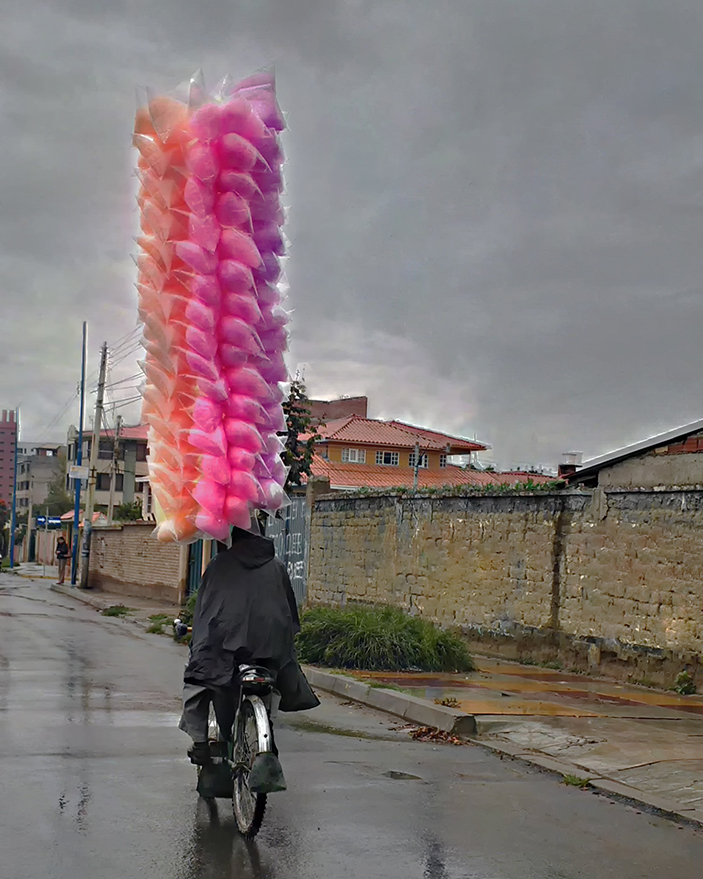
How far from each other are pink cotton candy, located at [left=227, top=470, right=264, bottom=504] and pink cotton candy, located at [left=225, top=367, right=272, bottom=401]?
0.49 m

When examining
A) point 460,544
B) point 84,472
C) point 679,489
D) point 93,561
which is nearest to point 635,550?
point 679,489

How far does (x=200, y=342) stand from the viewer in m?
5.98

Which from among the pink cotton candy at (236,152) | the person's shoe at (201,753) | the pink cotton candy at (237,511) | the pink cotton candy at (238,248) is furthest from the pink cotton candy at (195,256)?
the person's shoe at (201,753)

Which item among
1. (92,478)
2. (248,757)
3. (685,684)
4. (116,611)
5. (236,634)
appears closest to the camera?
(248,757)

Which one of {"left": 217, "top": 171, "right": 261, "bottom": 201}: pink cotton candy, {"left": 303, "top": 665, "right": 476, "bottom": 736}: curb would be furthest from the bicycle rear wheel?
{"left": 303, "top": 665, "right": 476, "bottom": 736}: curb

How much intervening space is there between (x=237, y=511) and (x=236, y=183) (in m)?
1.91

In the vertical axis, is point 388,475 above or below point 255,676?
above

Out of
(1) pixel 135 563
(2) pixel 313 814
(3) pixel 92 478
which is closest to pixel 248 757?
(2) pixel 313 814

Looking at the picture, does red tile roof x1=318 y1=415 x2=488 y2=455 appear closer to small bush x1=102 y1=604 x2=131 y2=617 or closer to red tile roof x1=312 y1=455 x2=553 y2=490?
red tile roof x1=312 y1=455 x2=553 y2=490

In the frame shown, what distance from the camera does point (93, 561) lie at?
4169 centimetres

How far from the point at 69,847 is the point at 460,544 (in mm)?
12173

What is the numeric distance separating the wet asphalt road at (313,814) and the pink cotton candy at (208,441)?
2107 mm

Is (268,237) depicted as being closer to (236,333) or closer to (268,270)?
(268,270)

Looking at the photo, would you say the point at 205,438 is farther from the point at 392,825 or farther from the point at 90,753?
the point at 90,753
